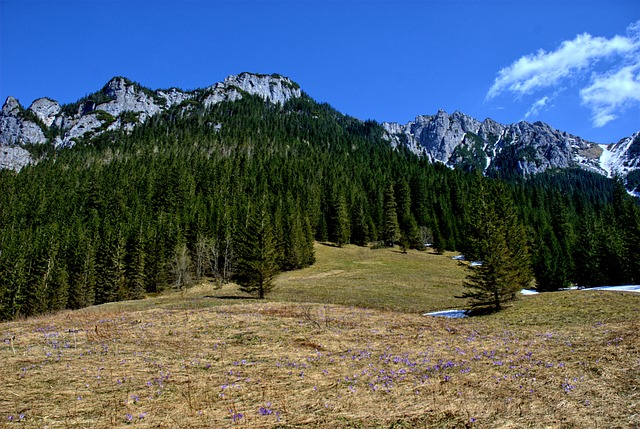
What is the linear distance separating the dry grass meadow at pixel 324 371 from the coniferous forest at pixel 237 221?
48.2 feet

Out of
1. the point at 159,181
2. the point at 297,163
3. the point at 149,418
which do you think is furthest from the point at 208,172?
the point at 149,418

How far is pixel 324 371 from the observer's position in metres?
11.7

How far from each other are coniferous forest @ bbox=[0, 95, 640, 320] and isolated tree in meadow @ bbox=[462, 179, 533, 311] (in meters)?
0.46

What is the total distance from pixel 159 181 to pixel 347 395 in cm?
12067

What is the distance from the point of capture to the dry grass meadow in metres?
7.85

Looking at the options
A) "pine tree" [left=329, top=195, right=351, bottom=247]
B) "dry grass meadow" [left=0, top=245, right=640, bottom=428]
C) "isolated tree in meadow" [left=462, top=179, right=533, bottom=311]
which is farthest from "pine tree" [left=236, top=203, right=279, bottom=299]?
"pine tree" [left=329, top=195, right=351, bottom=247]

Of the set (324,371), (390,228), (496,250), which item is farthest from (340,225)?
(324,371)

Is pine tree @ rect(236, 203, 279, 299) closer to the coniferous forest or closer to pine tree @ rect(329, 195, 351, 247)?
the coniferous forest

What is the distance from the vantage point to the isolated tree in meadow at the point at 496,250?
1100 inches

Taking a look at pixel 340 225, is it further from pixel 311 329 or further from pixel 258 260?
pixel 311 329

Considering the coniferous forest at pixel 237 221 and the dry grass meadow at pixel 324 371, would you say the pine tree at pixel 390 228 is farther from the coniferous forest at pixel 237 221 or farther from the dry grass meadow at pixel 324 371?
the dry grass meadow at pixel 324 371

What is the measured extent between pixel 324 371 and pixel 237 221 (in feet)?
234

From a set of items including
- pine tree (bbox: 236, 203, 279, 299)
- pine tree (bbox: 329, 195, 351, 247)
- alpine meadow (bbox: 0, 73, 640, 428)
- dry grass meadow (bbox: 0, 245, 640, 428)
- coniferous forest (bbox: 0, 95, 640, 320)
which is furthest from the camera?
pine tree (bbox: 329, 195, 351, 247)

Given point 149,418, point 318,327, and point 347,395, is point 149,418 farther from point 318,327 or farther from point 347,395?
point 318,327
